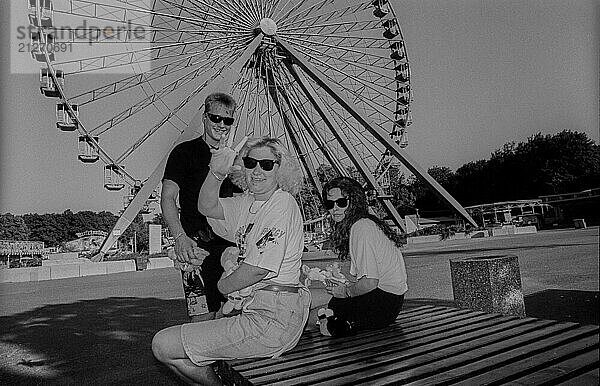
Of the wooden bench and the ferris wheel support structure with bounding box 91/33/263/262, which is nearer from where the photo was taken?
the wooden bench

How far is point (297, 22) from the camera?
45.4 feet

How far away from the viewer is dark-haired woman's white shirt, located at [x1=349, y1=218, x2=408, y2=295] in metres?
2.89

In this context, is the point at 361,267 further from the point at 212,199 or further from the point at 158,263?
the point at 158,263

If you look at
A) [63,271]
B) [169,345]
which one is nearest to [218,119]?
[169,345]

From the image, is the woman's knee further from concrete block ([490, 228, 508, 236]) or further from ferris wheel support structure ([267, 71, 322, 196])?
concrete block ([490, 228, 508, 236])

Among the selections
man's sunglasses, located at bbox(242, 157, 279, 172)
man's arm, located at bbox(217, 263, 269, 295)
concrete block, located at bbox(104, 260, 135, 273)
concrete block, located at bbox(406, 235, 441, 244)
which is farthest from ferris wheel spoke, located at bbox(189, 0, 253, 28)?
concrete block, located at bbox(406, 235, 441, 244)

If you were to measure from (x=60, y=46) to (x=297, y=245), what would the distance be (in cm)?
1135

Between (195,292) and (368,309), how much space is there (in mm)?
901

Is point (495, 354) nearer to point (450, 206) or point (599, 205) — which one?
point (599, 205)

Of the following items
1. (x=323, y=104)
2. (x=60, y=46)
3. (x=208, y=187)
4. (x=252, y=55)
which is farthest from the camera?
(x=323, y=104)

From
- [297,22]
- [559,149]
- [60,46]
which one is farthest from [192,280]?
[559,149]

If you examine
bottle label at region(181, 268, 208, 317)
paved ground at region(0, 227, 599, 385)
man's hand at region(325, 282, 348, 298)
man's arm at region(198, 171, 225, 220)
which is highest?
man's arm at region(198, 171, 225, 220)

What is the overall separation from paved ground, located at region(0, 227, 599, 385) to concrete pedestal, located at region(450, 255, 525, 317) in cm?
46

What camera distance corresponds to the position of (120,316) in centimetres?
683
